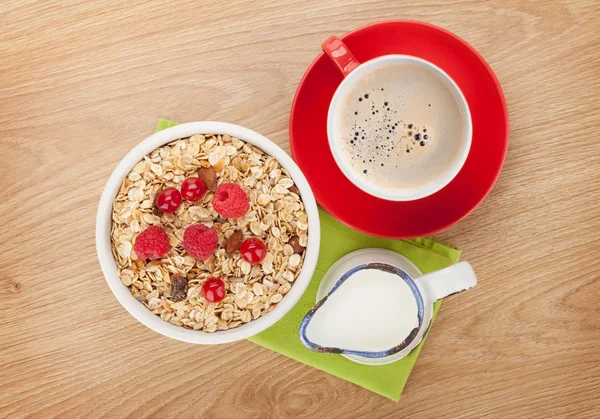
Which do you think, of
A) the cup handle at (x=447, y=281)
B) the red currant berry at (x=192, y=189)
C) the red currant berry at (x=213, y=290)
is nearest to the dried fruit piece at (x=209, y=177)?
the red currant berry at (x=192, y=189)

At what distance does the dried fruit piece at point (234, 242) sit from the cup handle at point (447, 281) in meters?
0.28

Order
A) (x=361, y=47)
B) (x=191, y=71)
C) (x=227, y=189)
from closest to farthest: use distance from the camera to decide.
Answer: (x=227, y=189), (x=361, y=47), (x=191, y=71)

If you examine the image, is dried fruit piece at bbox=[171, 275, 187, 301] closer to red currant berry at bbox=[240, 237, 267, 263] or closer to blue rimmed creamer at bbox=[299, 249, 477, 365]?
red currant berry at bbox=[240, 237, 267, 263]

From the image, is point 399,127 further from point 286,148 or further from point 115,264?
point 115,264

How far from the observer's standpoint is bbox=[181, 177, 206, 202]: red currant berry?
74 centimetres

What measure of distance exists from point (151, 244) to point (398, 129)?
404 millimetres

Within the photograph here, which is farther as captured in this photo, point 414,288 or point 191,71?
point 191,71

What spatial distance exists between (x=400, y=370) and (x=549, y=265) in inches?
13.1

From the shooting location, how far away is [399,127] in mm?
802

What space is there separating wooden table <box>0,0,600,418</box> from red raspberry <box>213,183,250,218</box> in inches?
8.7

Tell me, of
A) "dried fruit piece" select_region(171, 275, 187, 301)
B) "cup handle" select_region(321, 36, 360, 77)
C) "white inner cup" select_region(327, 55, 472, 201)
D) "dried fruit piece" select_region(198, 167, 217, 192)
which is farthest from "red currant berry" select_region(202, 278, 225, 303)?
"cup handle" select_region(321, 36, 360, 77)

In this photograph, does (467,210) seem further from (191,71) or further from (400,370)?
(191,71)

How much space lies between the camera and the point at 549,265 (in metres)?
0.95

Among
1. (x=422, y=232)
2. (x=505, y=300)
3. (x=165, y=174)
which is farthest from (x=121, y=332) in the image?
(x=505, y=300)
